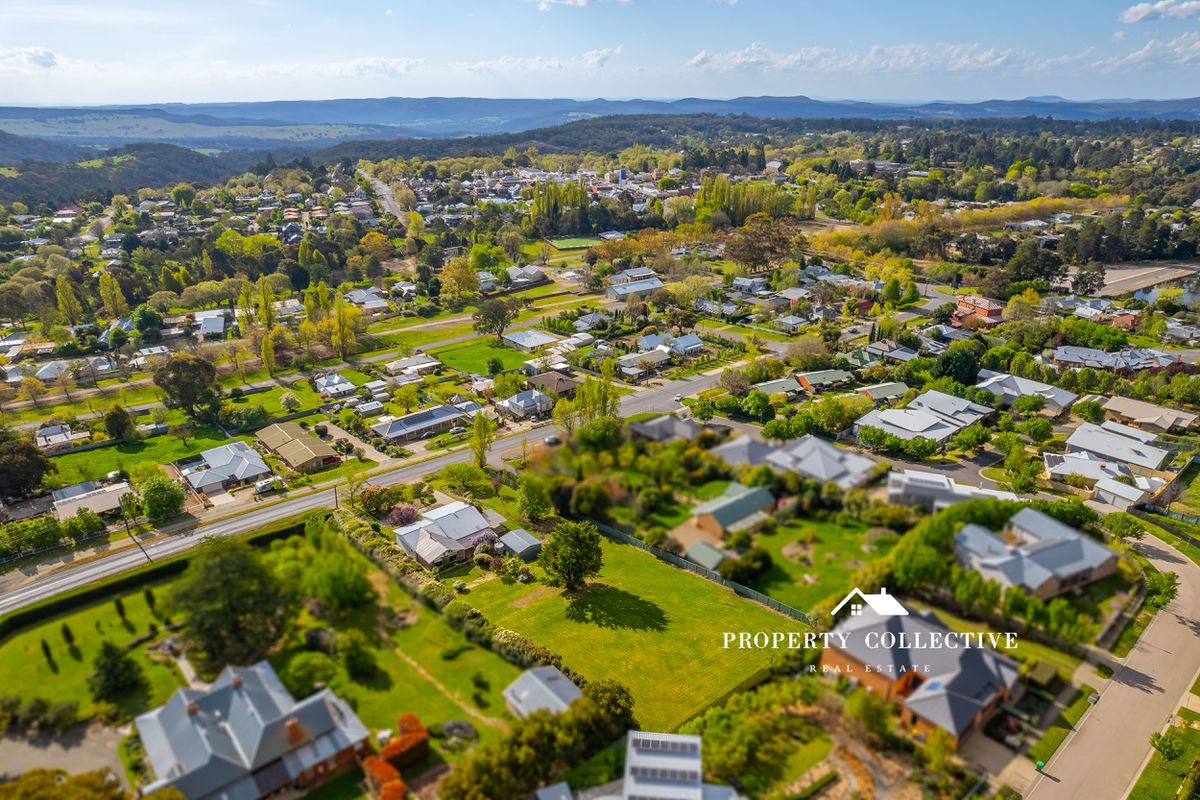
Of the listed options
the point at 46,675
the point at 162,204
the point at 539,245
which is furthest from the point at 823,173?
the point at 46,675

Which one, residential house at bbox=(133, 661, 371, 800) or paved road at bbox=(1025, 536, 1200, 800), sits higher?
residential house at bbox=(133, 661, 371, 800)

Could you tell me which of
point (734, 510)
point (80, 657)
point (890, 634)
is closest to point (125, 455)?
point (80, 657)

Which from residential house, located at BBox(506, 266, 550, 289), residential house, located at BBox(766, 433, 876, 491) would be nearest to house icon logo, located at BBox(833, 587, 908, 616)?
residential house, located at BBox(766, 433, 876, 491)

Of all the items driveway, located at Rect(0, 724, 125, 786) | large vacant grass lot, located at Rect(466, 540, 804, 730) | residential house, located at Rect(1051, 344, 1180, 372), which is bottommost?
large vacant grass lot, located at Rect(466, 540, 804, 730)

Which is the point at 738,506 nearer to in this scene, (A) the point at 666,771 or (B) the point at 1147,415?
(A) the point at 666,771

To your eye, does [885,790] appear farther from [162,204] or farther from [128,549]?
[162,204]

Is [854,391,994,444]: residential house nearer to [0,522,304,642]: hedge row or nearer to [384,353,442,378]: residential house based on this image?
[384,353,442,378]: residential house

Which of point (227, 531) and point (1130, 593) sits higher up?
point (1130, 593)
